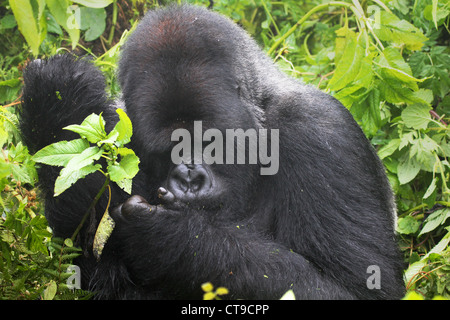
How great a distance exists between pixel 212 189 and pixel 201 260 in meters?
0.41

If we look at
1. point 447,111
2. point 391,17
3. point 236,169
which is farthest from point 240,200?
point 447,111

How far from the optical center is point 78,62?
3584 mm

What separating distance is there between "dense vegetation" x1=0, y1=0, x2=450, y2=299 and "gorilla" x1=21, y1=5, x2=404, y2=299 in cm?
26

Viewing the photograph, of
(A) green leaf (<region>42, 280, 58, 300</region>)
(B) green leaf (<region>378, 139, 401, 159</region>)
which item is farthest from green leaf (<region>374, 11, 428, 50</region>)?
(A) green leaf (<region>42, 280, 58, 300</region>)

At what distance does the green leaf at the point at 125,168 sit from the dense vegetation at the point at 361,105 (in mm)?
487

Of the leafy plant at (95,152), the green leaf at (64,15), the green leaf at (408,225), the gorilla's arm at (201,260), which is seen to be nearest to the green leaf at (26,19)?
the green leaf at (64,15)

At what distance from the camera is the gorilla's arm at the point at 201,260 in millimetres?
2975

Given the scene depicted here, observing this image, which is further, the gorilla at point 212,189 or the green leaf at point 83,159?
the gorilla at point 212,189

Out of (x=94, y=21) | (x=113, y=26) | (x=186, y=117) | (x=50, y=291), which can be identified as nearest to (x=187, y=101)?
(x=186, y=117)

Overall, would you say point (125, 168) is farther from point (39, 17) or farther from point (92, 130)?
point (39, 17)

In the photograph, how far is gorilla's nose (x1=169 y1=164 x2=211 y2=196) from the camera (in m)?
3.11

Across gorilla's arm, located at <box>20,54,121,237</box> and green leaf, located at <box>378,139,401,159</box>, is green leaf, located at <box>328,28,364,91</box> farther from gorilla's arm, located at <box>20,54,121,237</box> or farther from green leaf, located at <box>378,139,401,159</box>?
gorilla's arm, located at <box>20,54,121,237</box>

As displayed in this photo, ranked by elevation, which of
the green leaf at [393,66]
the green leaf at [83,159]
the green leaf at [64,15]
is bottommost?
the green leaf at [393,66]

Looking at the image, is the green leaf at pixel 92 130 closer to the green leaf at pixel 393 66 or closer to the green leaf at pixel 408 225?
the green leaf at pixel 393 66
